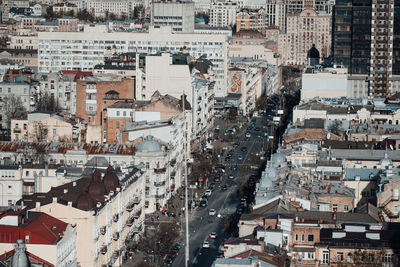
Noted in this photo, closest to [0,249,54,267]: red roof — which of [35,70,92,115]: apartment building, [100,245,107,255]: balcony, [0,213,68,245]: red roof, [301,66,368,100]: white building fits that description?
[0,213,68,245]: red roof

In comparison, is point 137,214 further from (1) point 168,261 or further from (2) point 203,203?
(2) point 203,203

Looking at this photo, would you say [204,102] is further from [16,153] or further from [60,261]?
[60,261]

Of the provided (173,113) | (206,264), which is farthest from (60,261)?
Answer: (173,113)

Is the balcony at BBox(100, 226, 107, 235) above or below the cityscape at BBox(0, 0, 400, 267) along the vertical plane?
below

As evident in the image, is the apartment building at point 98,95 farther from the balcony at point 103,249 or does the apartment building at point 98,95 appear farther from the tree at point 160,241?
the balcony at point 103,249

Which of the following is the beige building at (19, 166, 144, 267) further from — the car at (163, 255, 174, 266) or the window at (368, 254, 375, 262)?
the window at (368, 254, 375, 262)

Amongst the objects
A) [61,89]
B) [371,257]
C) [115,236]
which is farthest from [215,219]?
[61,89]
